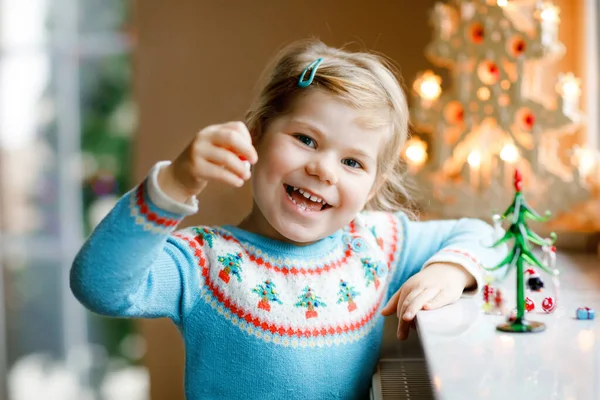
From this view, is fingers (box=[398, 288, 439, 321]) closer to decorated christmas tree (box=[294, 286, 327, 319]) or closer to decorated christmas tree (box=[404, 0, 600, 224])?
decorated christmas tree (box=[294, 286, 327, 319])

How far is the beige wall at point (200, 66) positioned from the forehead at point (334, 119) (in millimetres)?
1213

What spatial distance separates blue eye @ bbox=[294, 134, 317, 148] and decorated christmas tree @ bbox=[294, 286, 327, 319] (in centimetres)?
22

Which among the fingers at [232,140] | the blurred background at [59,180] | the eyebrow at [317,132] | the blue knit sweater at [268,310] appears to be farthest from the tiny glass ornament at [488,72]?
the blurred background at [59,180]

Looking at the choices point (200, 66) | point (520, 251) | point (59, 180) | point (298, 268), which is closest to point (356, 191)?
point (298, 268)

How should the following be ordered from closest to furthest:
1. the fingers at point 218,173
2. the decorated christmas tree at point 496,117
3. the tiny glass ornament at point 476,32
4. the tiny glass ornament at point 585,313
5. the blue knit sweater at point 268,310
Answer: the fingers at point 218,173, the tiny glass ornament at point 585,313, the blue knit sweater at point 268,310, the decorated christmas tree at point 496,117, the tiny glass ornament at point 476,32

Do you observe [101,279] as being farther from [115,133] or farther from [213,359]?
[115,133]

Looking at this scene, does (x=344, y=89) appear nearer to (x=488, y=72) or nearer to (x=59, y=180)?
(x=488, y=72)

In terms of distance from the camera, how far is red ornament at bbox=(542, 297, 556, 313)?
1.06 metres

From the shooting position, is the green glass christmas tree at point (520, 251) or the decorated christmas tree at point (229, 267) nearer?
the green glass christmas tree at point (520, 251)

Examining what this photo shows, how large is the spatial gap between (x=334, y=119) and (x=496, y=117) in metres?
0.88

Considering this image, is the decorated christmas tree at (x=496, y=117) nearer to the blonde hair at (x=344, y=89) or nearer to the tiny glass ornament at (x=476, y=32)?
the tiny glass ornament at (x=476, y=32)

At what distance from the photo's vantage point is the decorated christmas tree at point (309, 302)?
1.15 meters

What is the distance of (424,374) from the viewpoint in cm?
128

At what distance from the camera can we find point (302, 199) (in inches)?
44.9
